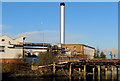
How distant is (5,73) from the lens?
40156 millimetres

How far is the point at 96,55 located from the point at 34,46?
51.1 metres

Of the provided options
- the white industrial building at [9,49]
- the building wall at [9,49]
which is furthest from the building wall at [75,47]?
the white industrial building at [9,49]

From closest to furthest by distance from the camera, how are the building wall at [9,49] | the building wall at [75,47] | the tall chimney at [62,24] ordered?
1. the building wall at [9,49]
2. the tall chimney at [62,24]
3. the building wall at [75,47]

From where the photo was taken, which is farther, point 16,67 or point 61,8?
point 61,8

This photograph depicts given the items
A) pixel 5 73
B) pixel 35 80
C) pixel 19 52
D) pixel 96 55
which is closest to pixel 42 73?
pixel 35 80

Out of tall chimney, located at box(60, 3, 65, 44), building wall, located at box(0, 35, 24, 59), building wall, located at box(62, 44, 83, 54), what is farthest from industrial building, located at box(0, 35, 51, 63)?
building wall, located at box(62, 44, 83, 54)

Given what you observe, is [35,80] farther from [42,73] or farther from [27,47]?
[27,47]

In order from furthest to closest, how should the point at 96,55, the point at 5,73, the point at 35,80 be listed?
1. the point at 96,55
2. the point at 5,73
3. the point at 35,80

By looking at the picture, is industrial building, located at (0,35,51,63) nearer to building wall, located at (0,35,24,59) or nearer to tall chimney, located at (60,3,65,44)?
building wall, located at (0,35,24,59)

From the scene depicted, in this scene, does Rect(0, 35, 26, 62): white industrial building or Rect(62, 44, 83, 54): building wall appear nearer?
Rect(0, 35, 26, 62): white industrial building

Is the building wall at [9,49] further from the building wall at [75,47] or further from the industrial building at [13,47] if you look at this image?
the building wall at [75,47]

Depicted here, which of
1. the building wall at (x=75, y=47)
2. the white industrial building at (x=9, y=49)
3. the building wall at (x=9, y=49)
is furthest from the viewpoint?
the building wall at (x=75, y=47)

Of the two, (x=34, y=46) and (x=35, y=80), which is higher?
(x=34, y=46)

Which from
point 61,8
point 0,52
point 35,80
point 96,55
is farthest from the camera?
point 96,55
